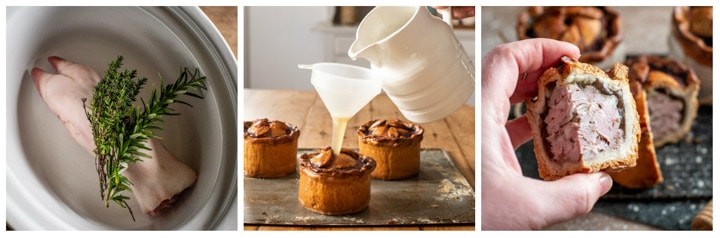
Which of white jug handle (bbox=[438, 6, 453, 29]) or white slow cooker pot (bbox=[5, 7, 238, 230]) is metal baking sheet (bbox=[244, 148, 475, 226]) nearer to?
white slow cooker pot (bbox=[5, 7, 238, 230])

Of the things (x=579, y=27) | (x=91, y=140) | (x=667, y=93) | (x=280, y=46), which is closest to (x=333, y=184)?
(x=280, y=46)

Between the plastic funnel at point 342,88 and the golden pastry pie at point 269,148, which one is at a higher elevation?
the plastic funnel at point 342,88

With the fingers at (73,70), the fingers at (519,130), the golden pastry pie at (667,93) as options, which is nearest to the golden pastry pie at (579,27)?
the golden pastry pie at (667,93)

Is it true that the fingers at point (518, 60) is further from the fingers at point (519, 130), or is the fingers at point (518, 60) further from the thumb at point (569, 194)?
the thumb at point (569, 194)

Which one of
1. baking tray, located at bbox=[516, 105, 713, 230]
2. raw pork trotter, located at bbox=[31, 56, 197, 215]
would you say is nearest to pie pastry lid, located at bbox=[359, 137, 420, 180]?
raw pork trotter, located at bbox=[31, 56, 197, 215]

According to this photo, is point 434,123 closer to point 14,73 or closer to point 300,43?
point 300,43

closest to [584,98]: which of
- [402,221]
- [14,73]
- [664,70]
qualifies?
[402,221]
